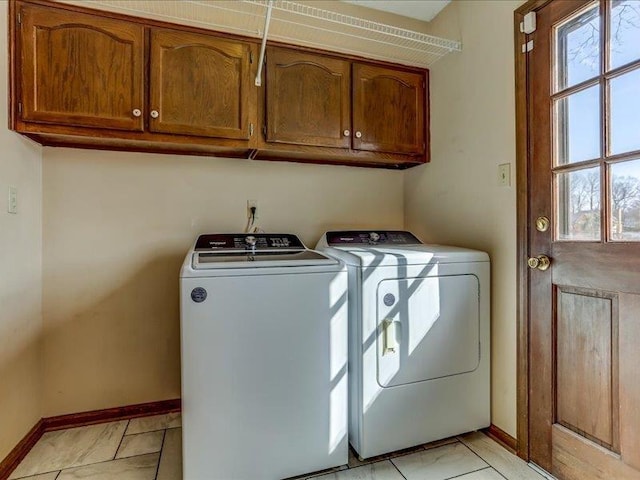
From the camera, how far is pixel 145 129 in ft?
5.77

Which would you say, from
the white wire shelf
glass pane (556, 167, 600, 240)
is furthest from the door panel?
the white wire shelf

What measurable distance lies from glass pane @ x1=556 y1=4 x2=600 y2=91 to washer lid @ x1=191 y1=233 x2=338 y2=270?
1.22 m

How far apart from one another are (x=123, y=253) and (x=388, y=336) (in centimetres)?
149

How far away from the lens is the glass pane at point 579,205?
1383 millimetres

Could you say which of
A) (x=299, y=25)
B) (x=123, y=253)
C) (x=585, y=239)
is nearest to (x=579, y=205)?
(x=585, y=239)

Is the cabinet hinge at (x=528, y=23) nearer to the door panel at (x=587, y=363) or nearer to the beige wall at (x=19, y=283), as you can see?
the door panel at (x=587, y=363)

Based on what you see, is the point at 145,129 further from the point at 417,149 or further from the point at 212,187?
the point at 417,149

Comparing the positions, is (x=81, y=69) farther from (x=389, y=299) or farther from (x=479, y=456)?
(x=479, y=456)

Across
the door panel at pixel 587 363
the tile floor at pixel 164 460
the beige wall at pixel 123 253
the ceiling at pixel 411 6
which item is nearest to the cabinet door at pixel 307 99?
the beige wall at pixel 123 253

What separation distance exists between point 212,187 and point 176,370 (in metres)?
1.09

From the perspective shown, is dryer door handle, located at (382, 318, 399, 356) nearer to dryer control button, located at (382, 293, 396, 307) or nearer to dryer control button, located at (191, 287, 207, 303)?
dryer control button, located at (382, 293, 396, 307)

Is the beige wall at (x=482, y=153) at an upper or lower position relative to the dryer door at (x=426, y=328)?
upper

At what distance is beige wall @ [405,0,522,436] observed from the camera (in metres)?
1.73

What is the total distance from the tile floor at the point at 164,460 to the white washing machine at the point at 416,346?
0.07m
